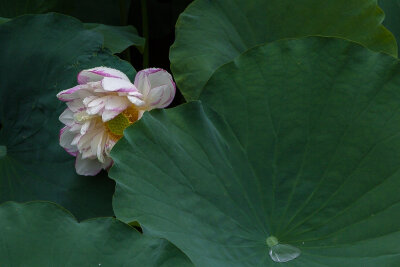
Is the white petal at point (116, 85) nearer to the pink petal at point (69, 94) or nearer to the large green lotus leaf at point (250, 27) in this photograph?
the pink petal at point (69, 94)

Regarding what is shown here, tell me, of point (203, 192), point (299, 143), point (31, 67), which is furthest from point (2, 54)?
point (299, 143)

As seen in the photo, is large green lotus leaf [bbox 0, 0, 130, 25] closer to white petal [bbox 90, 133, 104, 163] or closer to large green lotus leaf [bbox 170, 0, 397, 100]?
large green lotus leaf [bbox 170, 0, 397, 100]

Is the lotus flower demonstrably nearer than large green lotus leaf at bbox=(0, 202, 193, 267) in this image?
No

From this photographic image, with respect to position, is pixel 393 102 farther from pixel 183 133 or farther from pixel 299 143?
pixel 183 133

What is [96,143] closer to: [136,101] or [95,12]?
[136,101]

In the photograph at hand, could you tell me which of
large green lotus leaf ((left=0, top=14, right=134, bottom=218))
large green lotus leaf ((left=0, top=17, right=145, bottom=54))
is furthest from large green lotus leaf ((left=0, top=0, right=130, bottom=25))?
large green lotus leaf ((left=0, top=14, right=134, bottom=218))

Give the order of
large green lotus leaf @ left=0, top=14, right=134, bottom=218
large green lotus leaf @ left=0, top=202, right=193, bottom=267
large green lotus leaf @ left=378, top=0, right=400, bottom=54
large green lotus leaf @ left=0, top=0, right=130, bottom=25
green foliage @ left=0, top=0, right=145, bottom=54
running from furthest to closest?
large green lotus leaf @ left=0, top=0, right=130, bottom=25, green foliage @ left=0, top=0, right=145, bottom=54, large green lotus leaf @ left=378, top=0, right=400, bottom=54, large green lotus leaf @ left=0, top=14, right=134, bottom=218, large green lotus leaf @ left=0, top=202, right=193, bottom=267
